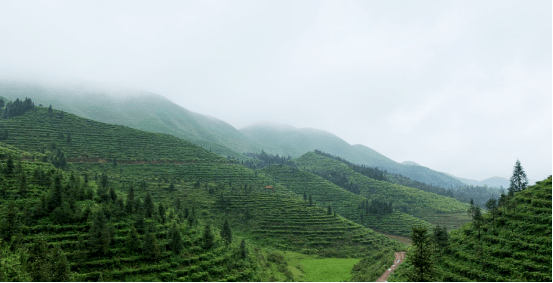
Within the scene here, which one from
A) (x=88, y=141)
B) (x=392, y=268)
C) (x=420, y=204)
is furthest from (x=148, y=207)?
(x=420, y=204)

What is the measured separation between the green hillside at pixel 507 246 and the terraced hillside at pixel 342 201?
45.1 m

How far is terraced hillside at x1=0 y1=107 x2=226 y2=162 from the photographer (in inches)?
3836

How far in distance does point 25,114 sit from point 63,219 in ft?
394

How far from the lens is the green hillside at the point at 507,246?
31.9m

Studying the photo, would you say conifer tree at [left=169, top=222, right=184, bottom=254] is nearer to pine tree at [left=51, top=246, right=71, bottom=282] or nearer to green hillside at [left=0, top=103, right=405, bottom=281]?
green hillside at [left=0, top=103, right=405, bottom=281]

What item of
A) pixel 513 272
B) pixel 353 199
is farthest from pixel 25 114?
pixel 513 272

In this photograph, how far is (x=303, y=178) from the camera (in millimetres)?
166625

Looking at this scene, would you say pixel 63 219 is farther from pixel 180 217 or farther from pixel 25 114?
pixel 25 114

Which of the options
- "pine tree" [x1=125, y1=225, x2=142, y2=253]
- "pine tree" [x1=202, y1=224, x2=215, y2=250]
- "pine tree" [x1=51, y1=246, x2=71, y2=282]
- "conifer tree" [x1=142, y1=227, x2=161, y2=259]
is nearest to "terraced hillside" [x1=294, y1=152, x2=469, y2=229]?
"pine tree" [x1=202, y1=224, x2=215, y2=250]

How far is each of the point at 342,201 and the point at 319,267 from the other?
Result: 245 feet

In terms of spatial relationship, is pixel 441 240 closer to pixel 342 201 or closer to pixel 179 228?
pixel 179 228

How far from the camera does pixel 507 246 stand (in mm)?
35500

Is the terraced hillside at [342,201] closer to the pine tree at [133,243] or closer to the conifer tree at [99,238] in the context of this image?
the pine tree at [133,243]

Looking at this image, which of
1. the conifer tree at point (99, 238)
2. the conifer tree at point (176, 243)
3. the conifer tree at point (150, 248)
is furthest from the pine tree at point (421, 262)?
the conifer tree at point (99, 238)
